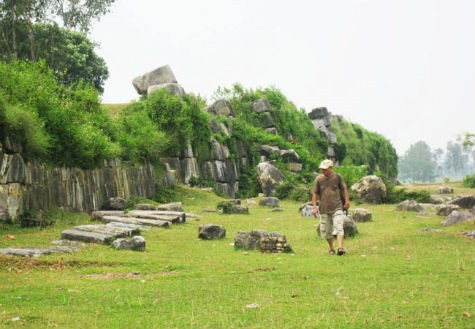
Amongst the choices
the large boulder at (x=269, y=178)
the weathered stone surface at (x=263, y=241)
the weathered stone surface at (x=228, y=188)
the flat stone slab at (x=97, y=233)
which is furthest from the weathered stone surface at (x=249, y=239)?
the large boulder at (x=269, y=178)

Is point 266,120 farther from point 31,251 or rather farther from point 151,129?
point 31,251

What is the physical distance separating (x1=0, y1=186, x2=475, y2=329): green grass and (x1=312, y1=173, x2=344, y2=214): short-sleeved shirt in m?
1.08

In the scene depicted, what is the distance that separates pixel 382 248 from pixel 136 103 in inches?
985

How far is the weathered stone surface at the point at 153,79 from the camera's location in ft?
134

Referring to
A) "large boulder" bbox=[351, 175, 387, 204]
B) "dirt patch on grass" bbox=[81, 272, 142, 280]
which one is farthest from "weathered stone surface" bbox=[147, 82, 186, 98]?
"dirt patch on grass" bbox=[81, 272, 142, 280]

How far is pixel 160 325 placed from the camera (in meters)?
6.71

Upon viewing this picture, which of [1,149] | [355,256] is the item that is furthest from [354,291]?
[1,149]

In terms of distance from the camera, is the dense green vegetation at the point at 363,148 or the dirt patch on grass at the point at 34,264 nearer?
Result: the dirt patch on grass at the point at 34,264

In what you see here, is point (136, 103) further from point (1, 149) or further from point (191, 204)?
point (1, 149)

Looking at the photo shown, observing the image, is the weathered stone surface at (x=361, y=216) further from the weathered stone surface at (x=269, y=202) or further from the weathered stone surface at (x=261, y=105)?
the weathered stone surface at (x=261, y=105)

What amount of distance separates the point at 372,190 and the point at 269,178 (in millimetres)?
8219

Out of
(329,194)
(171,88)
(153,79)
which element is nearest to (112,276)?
(329,194)

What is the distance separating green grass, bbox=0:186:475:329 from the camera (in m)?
6.91

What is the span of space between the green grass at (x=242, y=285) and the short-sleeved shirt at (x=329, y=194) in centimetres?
108
